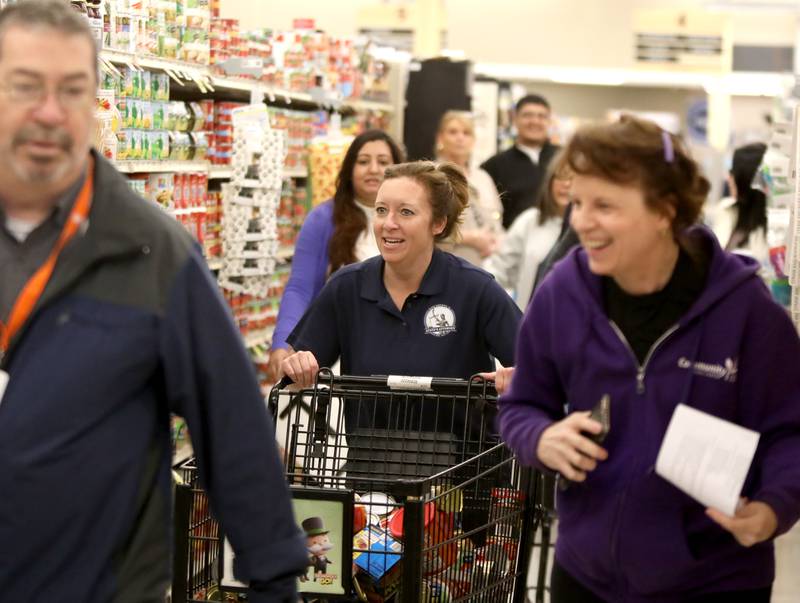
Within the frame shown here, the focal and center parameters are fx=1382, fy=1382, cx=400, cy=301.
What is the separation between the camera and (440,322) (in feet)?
13.6

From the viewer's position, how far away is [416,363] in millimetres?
4102

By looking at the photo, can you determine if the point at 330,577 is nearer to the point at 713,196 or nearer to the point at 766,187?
the point at 766,187

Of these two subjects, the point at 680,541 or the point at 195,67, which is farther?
the point at 195,67

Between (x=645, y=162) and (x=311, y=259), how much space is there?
3360mm

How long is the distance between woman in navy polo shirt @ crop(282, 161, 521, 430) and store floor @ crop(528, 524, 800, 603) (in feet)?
5.52

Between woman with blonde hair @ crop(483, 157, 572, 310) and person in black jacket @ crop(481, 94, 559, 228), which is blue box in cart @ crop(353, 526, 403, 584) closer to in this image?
woman with blonde hair @ crop(483, 157, 572, 310)

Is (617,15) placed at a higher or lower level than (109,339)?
higher

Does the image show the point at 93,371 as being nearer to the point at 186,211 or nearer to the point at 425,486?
the point at 425,486

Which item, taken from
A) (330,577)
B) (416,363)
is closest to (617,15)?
(416,363)

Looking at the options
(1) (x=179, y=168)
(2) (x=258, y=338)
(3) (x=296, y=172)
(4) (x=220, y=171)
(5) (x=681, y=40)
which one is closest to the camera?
(1) (x=179, y=168)

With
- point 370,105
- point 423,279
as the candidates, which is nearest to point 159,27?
point 423,279

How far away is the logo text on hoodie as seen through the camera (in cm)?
254

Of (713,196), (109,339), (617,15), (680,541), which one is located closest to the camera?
(109,339)

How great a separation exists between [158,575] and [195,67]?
14.1ft
